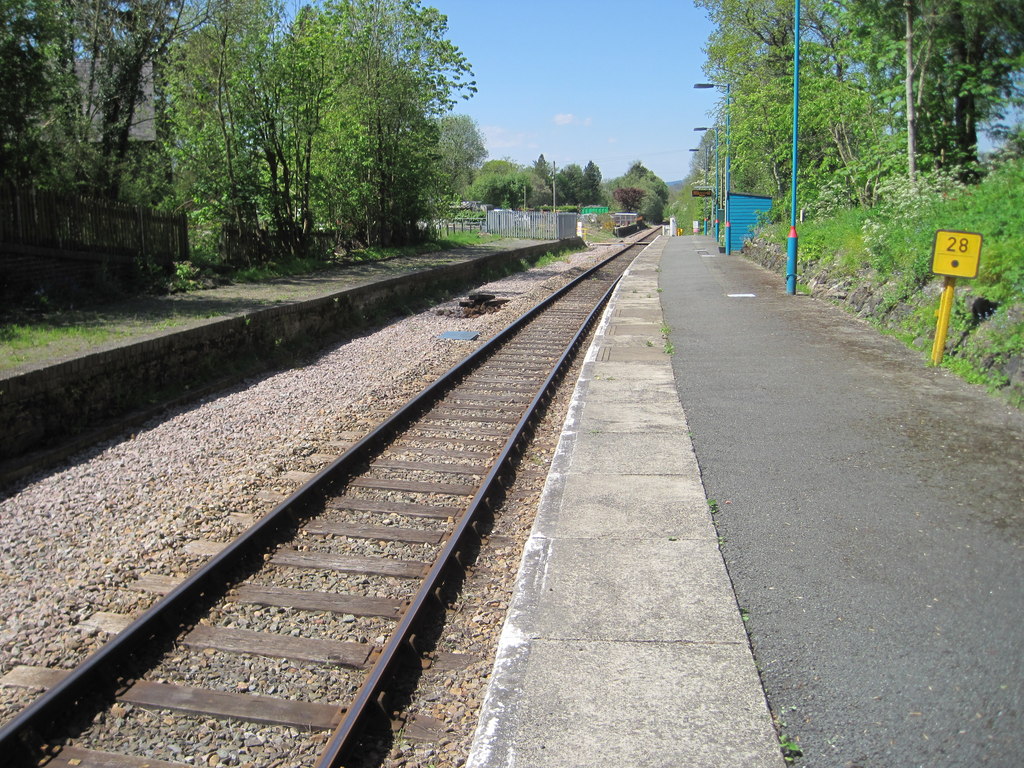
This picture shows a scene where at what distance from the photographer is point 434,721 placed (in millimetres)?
3955

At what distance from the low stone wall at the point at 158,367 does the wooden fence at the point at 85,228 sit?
3738 mm

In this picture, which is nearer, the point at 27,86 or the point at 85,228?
the point at 27,86

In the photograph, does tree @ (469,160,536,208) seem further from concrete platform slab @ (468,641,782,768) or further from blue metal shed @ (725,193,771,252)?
concrete platform slab @ (468,641,782,768)

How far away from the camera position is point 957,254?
9.85 meters

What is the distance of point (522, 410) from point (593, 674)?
18.5 feet

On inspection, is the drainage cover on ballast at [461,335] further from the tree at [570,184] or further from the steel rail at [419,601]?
the tree at [570,184]

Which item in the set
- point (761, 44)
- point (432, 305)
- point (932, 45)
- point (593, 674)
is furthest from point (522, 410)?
point (761, 44)

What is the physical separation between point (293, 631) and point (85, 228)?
12.0 meters

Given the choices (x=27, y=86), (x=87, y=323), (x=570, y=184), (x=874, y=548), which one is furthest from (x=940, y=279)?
(x=570, y=184)

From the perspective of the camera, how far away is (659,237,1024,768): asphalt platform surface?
142 inches

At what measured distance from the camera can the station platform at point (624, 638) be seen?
354 cm

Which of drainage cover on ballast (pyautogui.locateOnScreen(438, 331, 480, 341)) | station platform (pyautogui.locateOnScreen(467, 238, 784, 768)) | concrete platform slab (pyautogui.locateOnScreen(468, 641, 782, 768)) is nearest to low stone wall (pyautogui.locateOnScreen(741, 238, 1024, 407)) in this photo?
station platform (pyautogui.locateOnScreen(467, 238, 784, 768))

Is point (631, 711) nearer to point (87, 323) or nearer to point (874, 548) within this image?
point (874, 548)

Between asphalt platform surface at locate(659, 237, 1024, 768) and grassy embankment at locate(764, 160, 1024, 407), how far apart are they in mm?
524
